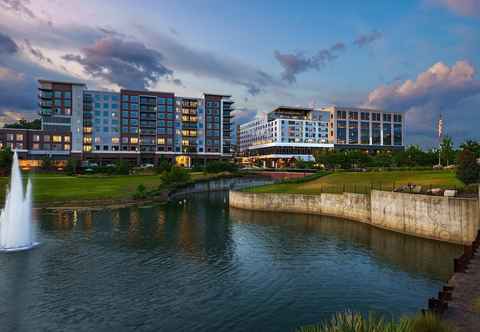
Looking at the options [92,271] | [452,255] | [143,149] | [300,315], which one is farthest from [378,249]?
[143,149]

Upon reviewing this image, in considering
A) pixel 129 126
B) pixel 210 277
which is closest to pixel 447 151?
pixel 210 277

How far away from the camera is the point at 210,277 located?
78.4 feet

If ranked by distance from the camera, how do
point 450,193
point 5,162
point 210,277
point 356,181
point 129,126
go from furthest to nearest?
1. point 129,126
2. point 5,162
3. point 356,181
4. point 450,193
5. point 210,277

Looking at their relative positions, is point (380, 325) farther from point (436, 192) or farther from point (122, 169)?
point (122, 169)

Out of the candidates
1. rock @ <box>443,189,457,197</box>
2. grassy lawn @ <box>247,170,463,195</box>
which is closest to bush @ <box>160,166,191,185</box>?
grassy lawn @ <box>247,170,463,195</box>

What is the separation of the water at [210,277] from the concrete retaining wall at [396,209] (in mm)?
1763

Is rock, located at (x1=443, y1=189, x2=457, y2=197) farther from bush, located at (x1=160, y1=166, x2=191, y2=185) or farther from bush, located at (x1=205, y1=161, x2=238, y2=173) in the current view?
bush, located at (x1=205, y1=161, x2=238, y2=173)

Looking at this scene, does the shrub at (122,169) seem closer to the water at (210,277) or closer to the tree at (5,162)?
the tree at (5,162)

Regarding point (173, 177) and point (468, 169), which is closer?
point (468, 169)

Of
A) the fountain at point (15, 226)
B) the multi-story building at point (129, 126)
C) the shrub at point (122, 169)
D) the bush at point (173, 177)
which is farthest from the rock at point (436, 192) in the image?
the multi-story building at point (129, 126)

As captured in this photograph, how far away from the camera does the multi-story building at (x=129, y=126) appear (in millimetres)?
148875

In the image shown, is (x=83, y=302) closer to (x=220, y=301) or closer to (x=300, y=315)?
(x=220, y=301)

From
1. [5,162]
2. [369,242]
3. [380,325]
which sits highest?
[5,162]

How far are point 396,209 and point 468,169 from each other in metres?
9.89
